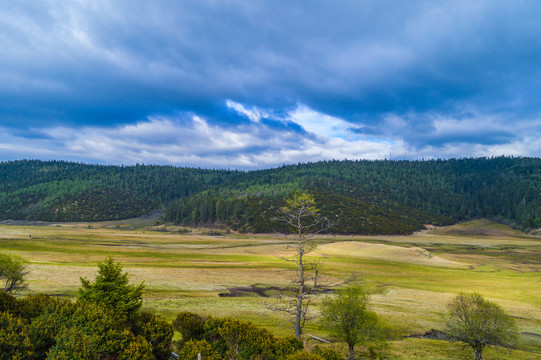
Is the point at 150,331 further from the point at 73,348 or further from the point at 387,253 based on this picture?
the point at 387,253

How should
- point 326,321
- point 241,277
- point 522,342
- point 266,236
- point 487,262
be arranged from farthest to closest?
point 266,236
point 487,262
point 241,277
point 522,342
point 326,321

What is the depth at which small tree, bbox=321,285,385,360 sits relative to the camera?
27000 mm

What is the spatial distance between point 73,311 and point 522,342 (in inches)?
1683

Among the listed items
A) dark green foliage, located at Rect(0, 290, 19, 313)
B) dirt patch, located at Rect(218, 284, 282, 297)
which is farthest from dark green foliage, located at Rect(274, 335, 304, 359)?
dirt patch, located at Rect(218, 284, 282, 297)

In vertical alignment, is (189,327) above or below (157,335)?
below

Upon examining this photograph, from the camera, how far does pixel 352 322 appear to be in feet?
90.3

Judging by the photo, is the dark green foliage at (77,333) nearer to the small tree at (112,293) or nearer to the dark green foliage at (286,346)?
the small tree at (112,293)

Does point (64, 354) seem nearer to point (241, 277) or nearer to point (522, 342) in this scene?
point (522, 342)

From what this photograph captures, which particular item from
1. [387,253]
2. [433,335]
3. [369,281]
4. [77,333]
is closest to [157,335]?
[77,333]

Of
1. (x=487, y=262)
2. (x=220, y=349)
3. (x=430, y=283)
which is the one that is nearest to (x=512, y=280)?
(x=430, y=283)

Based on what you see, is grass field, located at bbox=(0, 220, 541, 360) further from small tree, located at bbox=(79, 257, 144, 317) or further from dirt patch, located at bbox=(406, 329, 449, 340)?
small tree, located at bbox=(79, 257, 144, 317)

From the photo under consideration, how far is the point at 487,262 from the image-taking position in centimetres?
9362

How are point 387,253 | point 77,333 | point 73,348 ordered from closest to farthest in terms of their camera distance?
point 73,348
point 77,333
point 387,253

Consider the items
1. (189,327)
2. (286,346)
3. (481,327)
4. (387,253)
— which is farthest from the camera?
(387,253)
